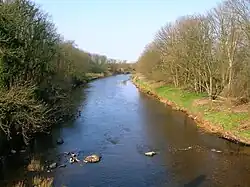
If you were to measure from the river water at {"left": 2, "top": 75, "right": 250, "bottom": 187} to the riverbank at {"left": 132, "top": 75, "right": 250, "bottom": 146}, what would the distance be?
109cm

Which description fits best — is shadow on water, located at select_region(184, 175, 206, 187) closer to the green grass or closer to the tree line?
the green grass

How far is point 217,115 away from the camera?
32.4 metres

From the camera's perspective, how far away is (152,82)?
7006 centimetres

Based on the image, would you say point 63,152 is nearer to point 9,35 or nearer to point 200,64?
point 9,35

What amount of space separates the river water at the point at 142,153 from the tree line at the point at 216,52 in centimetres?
645

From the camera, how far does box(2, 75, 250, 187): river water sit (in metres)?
18.8

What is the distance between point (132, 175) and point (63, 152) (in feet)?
21.2

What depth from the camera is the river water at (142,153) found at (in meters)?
18.8

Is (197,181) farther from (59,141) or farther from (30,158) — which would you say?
(59,141)

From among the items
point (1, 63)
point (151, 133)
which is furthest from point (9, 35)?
point (151, 133)

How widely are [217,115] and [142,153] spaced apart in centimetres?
1161

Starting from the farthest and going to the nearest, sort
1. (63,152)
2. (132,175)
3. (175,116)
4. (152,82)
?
(152,82) < (175,116) < (63,152) < (132,175)

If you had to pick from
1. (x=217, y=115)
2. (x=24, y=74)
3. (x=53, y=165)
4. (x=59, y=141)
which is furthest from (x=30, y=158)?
(x=217, y=115)

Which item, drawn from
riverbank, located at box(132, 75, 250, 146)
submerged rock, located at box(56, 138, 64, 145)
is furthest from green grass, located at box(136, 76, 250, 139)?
submerged rock, located at box(56, 138, 64, 145)
